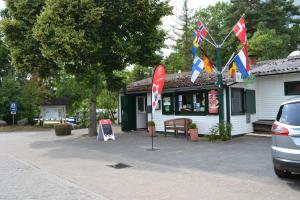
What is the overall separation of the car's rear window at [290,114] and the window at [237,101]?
9.49 meters

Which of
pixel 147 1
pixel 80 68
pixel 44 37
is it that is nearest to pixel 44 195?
pixel 44 37

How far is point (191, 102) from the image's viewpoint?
17766mm

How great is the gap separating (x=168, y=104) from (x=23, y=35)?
336 inches

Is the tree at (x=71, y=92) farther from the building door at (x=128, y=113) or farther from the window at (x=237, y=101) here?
the window at (x=237, y=101)

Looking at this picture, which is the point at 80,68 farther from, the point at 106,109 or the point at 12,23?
the point at 106,109

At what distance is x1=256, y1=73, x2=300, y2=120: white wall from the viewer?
16797 millimetres

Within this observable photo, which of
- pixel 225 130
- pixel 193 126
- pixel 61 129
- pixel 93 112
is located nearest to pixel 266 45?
pixel 193 126

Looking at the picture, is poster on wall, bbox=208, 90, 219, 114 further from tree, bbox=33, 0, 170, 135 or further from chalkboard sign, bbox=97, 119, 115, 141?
chalkboard sign, bbox=97, 119, 115, 141

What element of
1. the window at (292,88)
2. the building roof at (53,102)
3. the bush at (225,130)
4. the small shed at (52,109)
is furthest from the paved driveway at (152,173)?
the building roof at (53,102)

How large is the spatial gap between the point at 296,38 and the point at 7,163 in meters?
32.2

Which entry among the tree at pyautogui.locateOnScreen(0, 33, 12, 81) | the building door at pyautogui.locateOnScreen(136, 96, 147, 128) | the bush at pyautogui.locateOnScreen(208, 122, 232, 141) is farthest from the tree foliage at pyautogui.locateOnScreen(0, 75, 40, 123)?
the bush at pyautogui.locateOnScreen(208, 122, 232, 141)

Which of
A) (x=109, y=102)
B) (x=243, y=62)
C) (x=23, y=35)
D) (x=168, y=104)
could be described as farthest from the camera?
(x=109, y=102)

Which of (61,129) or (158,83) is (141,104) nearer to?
(61,129)

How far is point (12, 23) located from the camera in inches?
682
